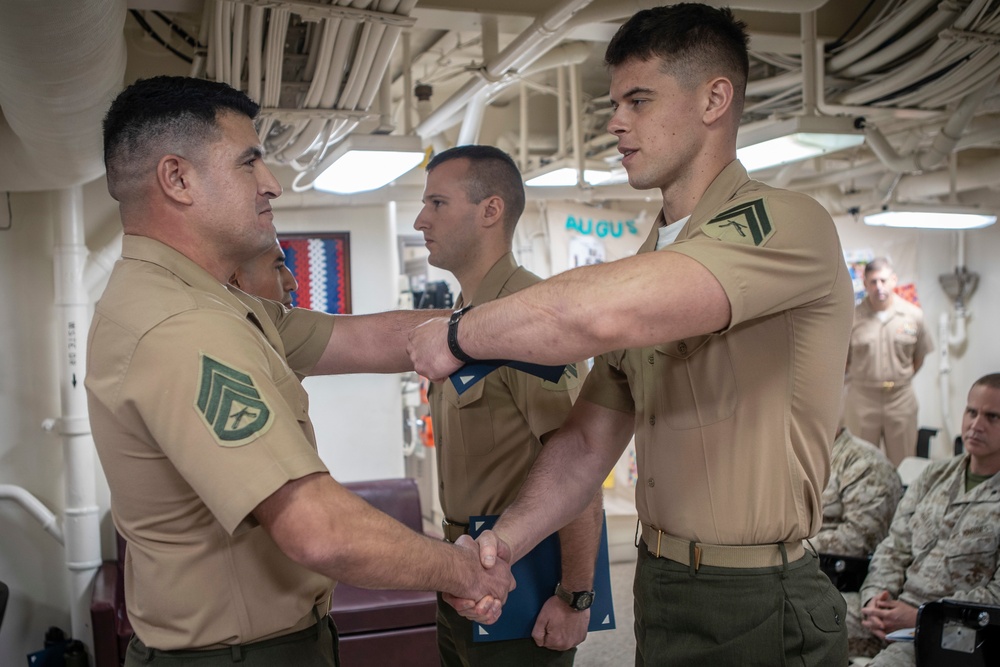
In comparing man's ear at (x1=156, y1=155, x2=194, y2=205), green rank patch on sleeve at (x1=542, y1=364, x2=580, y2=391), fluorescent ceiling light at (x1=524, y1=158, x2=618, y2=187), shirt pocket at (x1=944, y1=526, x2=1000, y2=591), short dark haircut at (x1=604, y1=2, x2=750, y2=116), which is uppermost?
fluorescent ceiling light at (x1=524, y1=158, x2=618, y2=187)

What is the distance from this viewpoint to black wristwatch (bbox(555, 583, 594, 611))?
2.25 metres

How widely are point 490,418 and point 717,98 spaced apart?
1.12m

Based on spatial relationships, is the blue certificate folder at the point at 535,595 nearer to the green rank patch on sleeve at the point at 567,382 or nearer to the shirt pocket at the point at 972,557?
the green rank patch on sleeve at the point at 567,382

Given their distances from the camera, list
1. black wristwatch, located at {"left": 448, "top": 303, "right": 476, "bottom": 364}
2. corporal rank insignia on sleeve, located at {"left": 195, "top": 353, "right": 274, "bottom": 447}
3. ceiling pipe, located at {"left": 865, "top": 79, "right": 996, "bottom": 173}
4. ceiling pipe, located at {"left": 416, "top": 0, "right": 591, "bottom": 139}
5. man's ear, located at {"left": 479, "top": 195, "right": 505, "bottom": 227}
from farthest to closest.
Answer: ceiling pipe, located at {"left": 865, "top": 79, "right": 996, "bottom": 173} → ceiling pipe, located at {"left": 416, "top": 0, "right": 591, "bottom": 139} → man's ear, located at {"left": 479, "top": 195, "right": 505, "bottom": 227} → black wristwatch, located at {"left": 448, "top": 303, "right": 476, "bottom": 364} → corporal rank insignia on sleeve, located at {"left": 195, "top": 353, "right": 274, "bottom": 447}

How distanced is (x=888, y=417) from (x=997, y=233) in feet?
8.01

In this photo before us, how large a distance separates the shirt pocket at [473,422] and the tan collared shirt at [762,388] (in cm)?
81

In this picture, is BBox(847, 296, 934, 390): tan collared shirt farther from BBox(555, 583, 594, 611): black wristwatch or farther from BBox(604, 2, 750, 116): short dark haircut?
BBox(604, 2, 750, 116): short dark haircut

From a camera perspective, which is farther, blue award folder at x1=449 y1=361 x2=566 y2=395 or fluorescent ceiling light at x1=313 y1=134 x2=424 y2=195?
fluorescent ceiling light at x1=313 y1=134 x2=424 y2=195

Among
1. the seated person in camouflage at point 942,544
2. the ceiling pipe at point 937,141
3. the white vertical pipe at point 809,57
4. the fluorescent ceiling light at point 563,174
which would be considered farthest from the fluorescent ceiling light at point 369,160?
the seated person in camouflage at point 942,544

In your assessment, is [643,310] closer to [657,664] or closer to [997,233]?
[657,664]

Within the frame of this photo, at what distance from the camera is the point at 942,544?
3361mm

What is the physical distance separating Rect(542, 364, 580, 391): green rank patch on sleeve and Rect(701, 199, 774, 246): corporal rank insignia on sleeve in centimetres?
86

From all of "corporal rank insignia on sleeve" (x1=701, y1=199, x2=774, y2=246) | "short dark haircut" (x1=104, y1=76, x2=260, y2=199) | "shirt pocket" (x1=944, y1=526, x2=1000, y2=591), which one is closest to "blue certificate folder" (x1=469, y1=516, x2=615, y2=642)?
"corporal rank insignia on sleeve" (x1=701, y1=199, x2=774, y2=246)

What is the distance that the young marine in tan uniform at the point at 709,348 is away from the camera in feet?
4.87
